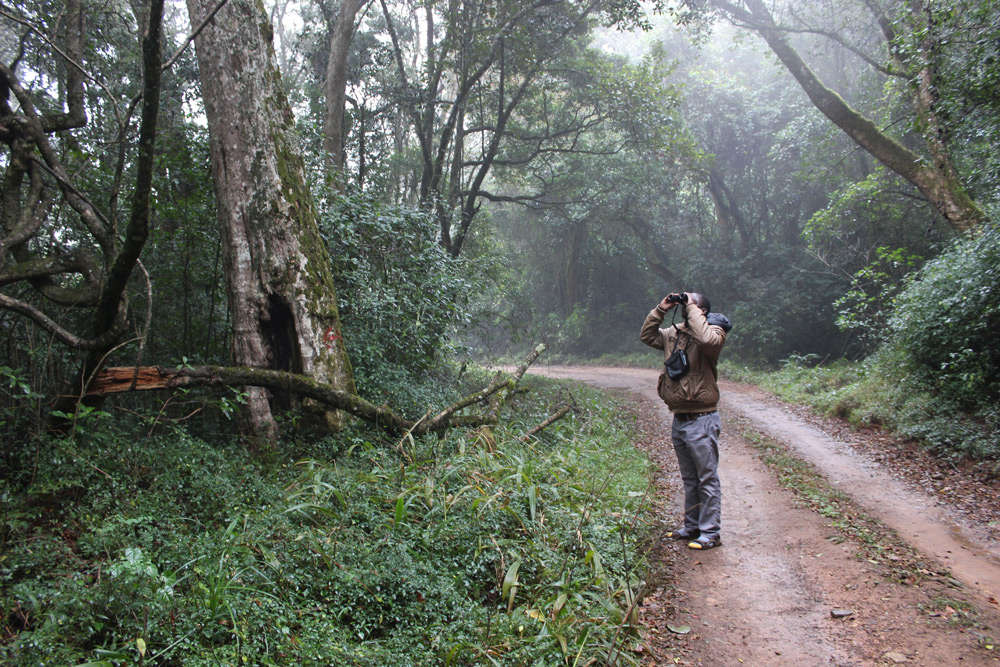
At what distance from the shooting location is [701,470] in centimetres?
464

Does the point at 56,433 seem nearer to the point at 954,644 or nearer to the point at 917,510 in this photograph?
the point at 954,644

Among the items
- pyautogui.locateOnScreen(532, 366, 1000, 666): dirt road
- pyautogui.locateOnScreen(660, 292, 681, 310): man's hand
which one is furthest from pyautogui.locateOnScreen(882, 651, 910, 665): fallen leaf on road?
pyautogui.locateOnScreen(660, 292, 681, 310): man's hand

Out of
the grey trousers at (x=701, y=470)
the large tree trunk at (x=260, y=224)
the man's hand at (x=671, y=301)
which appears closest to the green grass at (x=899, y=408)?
the grey trousers at (x=701, y=470)

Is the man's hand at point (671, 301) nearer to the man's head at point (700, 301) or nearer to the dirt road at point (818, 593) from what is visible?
the man's head at point (700, 301)

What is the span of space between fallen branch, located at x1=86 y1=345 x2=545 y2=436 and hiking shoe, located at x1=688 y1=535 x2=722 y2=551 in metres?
2.58

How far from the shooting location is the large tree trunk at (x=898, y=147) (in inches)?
388

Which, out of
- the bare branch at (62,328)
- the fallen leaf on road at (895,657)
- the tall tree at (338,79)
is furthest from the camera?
the tall tree at (338,79)

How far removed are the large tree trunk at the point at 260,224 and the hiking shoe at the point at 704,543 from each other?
3.59 m

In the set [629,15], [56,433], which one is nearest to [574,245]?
[629,15]

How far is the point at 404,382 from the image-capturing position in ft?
23.7

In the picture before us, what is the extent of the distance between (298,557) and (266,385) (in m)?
2.08

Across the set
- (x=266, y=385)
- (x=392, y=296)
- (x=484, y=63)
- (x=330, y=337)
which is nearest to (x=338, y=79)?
(x=484, y=63)

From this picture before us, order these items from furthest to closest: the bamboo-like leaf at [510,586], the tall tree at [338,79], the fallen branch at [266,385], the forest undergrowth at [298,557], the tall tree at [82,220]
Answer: the tall tree at [338,79]
the fallen branch at [266,385]
the tall tree at [82,220]
the bamboo-like leaf at [510,586]
the forest undergrowth at [298,557]

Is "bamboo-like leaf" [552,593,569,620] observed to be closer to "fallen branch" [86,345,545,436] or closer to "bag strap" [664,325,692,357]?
"fallen branch" [86,345,545,436]
